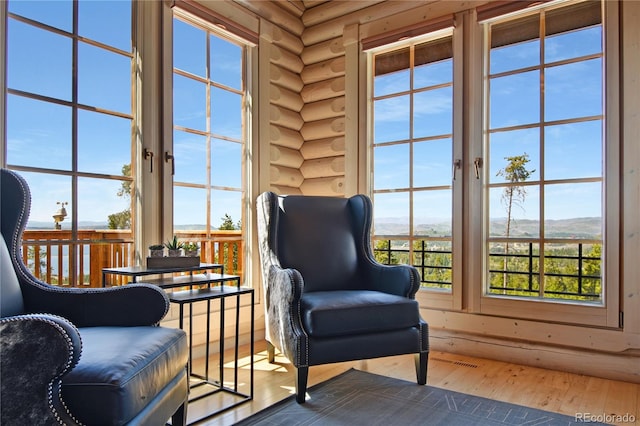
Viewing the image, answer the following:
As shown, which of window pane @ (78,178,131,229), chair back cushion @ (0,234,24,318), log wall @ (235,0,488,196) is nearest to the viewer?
chair back cushion @ (0,234,24,318)

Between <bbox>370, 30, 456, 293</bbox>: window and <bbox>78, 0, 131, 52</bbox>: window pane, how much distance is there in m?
1.81

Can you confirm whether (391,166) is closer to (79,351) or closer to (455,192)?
(455,192)

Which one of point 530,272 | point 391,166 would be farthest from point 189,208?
point 530,272

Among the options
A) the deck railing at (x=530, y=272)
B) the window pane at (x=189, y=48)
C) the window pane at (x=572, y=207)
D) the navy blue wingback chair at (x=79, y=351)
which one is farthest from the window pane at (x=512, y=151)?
the navy blue wingback chair at (x=79, y=351)

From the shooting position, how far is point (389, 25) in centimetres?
336

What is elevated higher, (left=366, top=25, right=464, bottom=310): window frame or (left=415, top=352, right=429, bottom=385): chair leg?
(left=366, top=25, right=464, bottom=310): window frame

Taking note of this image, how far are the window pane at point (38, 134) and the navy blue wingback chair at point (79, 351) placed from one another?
0.52 meters

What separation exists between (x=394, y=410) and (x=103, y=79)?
231 cm

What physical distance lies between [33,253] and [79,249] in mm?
214

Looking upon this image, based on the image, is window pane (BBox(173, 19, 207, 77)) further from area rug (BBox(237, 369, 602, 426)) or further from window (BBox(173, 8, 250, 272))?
area rug (BBox(237, 369, 602, 426))

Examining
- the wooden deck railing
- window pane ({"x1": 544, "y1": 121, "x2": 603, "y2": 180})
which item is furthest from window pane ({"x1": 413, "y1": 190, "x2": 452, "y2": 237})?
the wooden deck railing

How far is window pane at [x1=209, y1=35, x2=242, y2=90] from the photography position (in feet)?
10.3

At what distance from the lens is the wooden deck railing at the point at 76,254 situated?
7.20ft

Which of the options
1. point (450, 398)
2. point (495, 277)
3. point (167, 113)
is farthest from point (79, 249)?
point (495, 277)
